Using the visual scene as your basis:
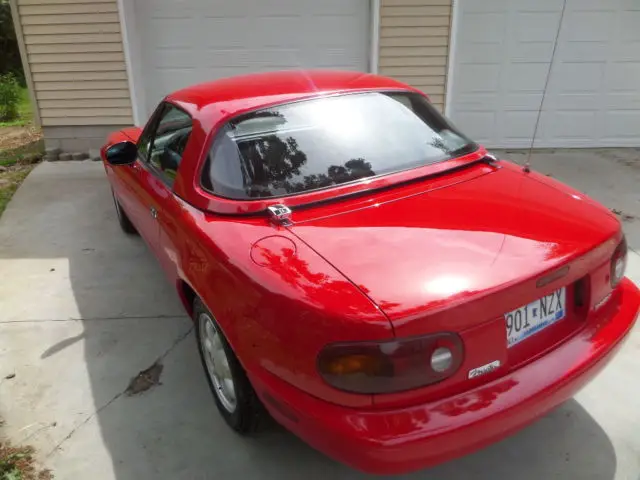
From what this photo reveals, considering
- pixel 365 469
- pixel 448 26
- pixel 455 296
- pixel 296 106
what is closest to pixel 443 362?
pixel 455 296

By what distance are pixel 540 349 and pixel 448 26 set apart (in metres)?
6.11

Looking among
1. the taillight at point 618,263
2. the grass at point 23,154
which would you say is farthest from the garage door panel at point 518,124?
the grass at point 23,154

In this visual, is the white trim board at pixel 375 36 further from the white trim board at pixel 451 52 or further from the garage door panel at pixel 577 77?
the garage door panel at pixel 577 77

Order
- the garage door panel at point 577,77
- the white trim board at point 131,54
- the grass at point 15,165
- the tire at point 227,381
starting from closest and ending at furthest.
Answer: the tire at point 227,381
the grass at point 15,165
the white trim board at point 131,54
the garage door panel at point 577,77

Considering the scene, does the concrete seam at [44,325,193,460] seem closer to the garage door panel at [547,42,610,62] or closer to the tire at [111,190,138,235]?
the tire at [111,190,138,235]

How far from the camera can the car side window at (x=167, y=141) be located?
10.00 feet

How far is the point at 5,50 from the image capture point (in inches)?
626

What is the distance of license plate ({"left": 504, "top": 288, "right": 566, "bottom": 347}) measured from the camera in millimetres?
1913

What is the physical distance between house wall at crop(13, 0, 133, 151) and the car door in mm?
4077

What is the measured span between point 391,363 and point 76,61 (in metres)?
7.11

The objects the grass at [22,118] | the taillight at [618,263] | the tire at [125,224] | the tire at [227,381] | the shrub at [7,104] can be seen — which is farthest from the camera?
the shrub at [7,104]

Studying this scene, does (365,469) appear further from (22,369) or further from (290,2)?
(290,2)

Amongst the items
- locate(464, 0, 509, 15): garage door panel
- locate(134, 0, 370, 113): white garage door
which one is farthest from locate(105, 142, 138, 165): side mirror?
locate(464, 0, 509, 15): garage door panel

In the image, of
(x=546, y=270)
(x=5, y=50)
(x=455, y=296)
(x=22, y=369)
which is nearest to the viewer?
(x=455, y=296)
